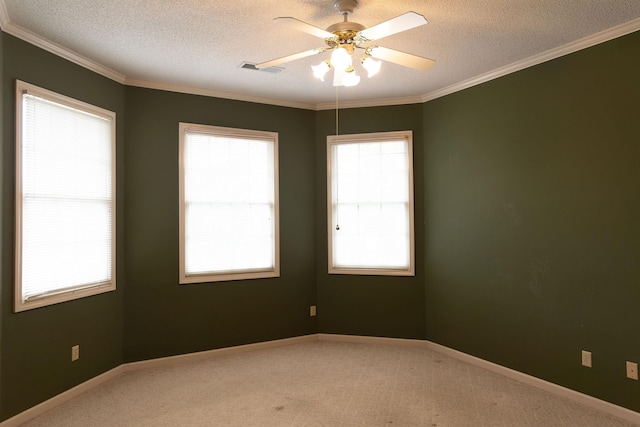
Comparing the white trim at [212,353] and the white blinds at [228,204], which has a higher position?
the white blinds at [228,204]

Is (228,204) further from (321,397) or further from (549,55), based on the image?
(549,55)

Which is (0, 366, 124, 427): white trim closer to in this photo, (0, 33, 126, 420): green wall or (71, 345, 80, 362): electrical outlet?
(0, 33, 126, 420): green wall

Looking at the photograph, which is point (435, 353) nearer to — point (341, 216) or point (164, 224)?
point (341, 216)

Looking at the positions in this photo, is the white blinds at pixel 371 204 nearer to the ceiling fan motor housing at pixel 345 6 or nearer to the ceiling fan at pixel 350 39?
the ceiling fan at pixel 350 39

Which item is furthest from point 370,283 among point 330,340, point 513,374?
point 513,374

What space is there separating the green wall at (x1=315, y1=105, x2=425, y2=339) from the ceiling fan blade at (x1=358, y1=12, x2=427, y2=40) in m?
2.44

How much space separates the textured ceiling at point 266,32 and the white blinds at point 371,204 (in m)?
0.95

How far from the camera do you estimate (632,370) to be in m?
2.99

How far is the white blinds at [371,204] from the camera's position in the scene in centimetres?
480

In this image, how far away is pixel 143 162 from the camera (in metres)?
4.13

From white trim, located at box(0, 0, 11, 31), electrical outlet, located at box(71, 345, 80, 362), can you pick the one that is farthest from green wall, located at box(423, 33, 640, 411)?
white trim, located at box(0, 0, 11, 31)

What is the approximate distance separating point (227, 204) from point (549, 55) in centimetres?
325

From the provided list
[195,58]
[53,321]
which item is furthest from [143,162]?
[53,321]

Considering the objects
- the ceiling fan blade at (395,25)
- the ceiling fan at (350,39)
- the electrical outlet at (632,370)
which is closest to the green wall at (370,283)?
the electrical outlet at (632,370)
